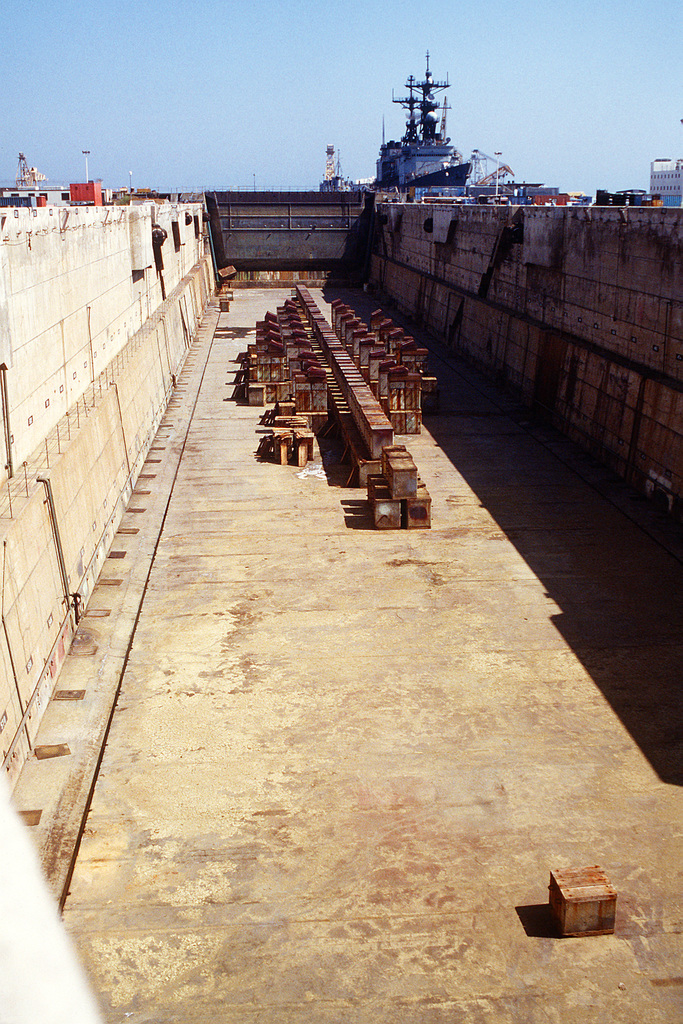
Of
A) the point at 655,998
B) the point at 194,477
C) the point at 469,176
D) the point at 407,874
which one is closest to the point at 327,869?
Result: the point at 407,874

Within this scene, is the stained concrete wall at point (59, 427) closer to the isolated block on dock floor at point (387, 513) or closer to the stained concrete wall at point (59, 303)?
the stained concrete wall at point (59, 303)

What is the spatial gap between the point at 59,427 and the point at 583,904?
8647 mm

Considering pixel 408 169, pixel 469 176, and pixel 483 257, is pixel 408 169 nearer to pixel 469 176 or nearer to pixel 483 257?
pixel 469 176

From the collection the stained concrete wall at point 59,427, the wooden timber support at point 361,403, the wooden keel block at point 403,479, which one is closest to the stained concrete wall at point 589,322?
the wooden keel block at point 403,479

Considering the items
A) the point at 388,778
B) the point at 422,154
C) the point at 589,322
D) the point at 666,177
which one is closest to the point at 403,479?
the point at 388,778

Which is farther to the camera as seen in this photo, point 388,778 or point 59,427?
point 59,427

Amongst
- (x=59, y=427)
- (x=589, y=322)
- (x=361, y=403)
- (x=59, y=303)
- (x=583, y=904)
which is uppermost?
(x=59, y=303)

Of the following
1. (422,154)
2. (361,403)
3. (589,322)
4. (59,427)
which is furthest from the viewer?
(422,154)

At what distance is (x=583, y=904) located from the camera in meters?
5.84

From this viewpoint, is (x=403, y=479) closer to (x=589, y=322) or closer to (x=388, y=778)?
(x=388, y=778)

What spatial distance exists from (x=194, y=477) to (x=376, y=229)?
1455 inches

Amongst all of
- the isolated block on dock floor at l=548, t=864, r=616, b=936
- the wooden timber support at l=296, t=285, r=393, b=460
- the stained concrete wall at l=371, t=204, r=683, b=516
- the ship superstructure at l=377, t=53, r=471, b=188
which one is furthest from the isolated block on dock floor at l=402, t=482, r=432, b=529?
the ship superstructure at l=377, t=53, r=471, b=188

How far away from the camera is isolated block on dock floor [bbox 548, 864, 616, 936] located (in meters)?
5.84

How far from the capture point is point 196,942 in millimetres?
5914
